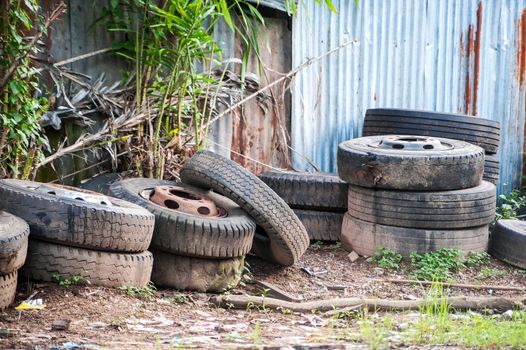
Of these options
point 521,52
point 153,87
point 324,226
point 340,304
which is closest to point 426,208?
point 324,226

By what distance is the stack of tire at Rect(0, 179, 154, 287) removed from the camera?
5.04 metres

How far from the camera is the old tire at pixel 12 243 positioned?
4.54m

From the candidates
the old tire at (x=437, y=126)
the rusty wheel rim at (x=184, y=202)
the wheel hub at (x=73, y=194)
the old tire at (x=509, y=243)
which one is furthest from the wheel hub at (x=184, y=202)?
the old tire at (x=437, y=126)

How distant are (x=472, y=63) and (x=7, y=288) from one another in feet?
22.0

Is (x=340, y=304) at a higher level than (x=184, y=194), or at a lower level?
lower

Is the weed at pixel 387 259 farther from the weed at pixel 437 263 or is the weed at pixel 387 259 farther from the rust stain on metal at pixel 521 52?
the rust stain on metal at pixel 521 52

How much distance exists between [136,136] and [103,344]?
10.6ft

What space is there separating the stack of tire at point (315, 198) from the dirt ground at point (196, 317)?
0.79 metres

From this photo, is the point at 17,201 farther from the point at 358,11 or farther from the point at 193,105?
the point at 358,11

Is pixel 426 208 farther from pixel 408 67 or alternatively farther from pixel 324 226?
pixel 408 67

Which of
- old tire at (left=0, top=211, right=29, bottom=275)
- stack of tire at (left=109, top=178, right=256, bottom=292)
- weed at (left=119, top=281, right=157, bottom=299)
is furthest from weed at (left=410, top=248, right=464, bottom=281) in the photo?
old tire at (left=0, top=211, right=29, bottom=275)

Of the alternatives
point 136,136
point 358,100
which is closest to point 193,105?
point 136,136

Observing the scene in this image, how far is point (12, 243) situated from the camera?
4.57 meters

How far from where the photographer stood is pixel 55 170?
22.1 feet
